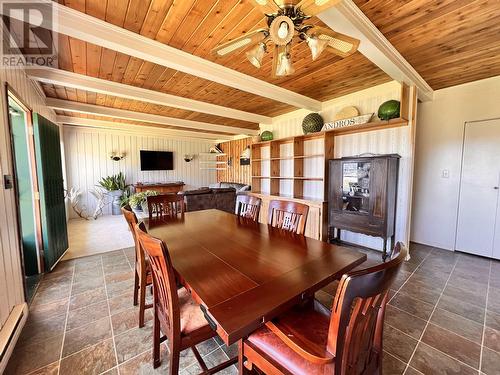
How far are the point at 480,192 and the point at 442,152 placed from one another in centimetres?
75

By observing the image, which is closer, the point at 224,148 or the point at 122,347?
the point at 122,347

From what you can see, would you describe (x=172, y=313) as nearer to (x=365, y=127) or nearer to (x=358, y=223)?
(x=358, y=223)

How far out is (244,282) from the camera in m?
1.07

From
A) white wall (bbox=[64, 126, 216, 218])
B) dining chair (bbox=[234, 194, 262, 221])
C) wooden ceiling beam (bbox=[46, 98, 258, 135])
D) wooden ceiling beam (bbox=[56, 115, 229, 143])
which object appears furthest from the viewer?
white wall (bbox=[64, 126, 216, 218])

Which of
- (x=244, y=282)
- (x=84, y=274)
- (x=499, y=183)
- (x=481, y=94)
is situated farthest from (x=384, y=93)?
(x=84, y=274)

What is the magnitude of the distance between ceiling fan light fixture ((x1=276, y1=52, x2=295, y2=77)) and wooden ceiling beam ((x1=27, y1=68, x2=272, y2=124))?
92.8 inches

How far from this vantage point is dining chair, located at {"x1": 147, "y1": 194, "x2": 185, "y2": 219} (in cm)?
257

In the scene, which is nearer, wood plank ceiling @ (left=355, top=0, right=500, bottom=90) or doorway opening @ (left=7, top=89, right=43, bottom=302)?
wood plank ceiling @ (left=355, top=0, right=500, bottom=90)

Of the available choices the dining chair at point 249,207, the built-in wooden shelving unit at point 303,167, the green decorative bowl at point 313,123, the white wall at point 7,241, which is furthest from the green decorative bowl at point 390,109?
the white wall at point 7,241

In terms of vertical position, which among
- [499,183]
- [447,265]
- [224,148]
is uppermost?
[224,148]

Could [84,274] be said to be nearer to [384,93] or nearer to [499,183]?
[384,93]

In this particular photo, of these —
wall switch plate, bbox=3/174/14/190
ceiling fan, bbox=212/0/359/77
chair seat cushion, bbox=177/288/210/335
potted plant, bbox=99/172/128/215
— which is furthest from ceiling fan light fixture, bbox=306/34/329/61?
potted plant, bbox=99/172/128/215

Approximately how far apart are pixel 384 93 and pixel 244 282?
3451 mm
